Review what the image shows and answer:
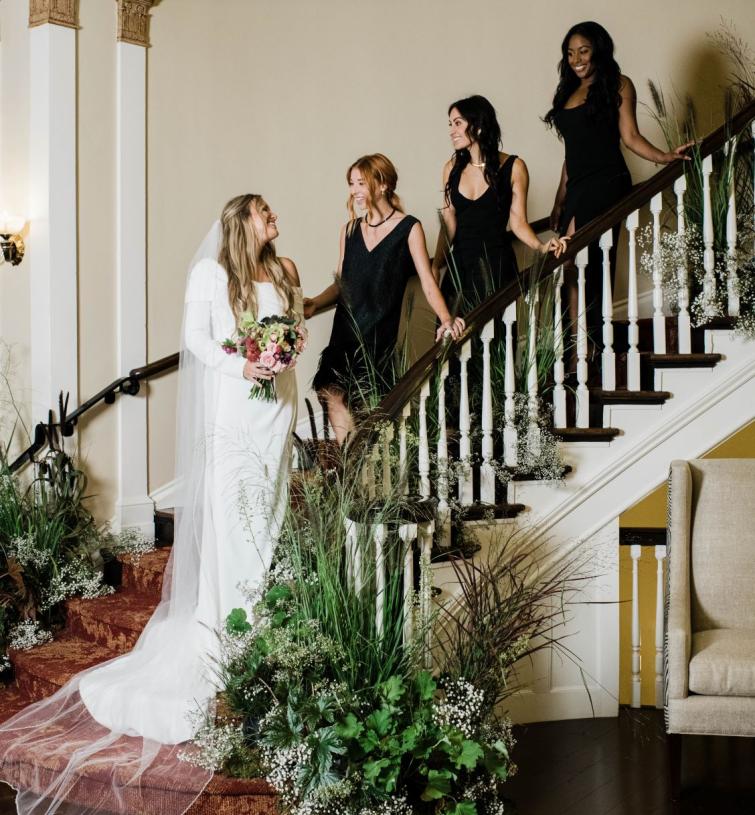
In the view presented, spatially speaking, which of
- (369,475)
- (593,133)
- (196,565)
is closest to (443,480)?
(369,475)

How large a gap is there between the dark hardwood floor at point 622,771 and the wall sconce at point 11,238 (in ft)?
11.9

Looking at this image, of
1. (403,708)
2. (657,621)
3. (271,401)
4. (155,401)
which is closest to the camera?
(403,708)

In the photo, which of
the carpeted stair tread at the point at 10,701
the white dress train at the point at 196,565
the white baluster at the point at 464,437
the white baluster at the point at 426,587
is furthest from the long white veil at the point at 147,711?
the white baluster at the point at 464,437

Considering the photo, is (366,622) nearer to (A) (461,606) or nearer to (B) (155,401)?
(A) (461,606)

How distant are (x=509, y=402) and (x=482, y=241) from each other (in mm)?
927

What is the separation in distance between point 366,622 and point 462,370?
3.95 feet

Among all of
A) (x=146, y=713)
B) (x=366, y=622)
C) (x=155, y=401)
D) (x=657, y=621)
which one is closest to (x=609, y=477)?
(x=657, y=621)

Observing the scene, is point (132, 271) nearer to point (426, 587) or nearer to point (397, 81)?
point (397, 81)

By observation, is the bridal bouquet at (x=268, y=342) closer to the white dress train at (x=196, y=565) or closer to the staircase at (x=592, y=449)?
the white dress train at (x=196, y=565)

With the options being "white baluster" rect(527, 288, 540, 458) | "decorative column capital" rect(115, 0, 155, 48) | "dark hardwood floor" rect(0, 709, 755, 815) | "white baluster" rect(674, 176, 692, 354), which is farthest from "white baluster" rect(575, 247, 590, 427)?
"decorative column capital" rect(115, 0, 155, 48)

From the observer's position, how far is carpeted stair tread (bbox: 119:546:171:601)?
5047 millimetres

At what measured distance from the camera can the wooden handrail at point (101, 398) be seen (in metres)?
5.46

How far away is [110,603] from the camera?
4957 millimetres

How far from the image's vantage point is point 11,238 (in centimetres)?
557
